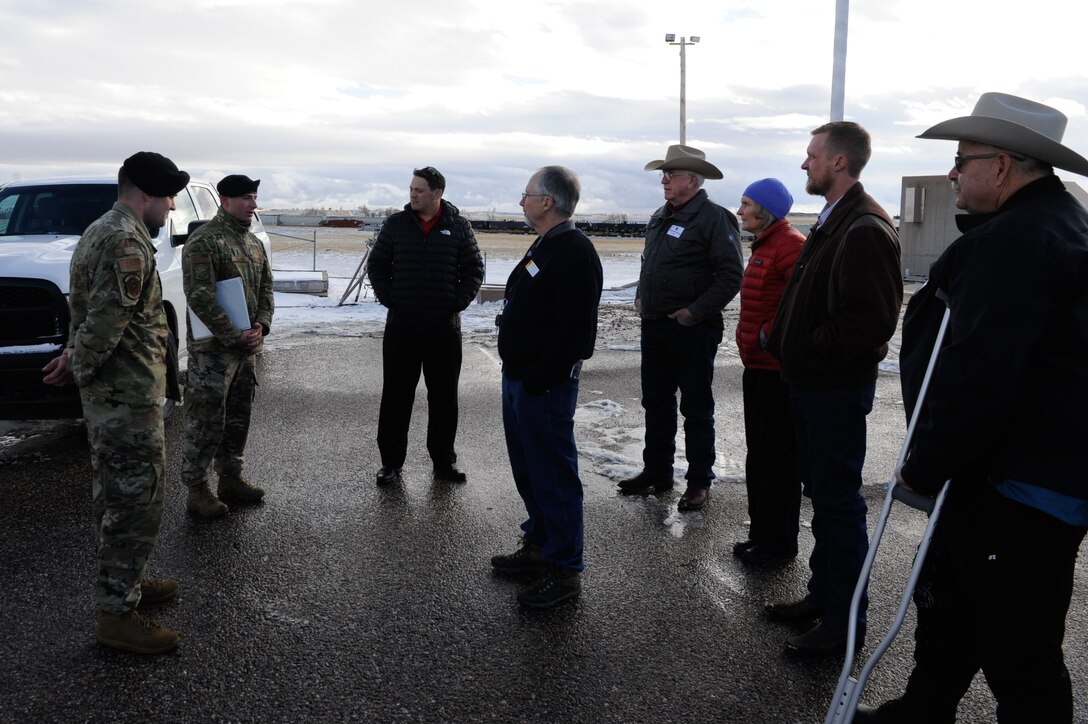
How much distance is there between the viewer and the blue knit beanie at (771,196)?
473cm

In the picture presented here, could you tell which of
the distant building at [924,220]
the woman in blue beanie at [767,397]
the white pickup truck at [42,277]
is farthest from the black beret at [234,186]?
the distant building at [924,220]

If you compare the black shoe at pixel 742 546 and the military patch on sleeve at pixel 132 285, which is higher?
the military patch on sleeve at pixel 132 285

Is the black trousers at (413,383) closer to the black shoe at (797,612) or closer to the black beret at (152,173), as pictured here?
the black beret at (152,173)

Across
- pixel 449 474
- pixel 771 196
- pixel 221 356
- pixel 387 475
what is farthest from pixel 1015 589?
pixel 221 356

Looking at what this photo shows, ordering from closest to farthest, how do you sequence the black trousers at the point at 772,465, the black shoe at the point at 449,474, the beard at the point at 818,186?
the beard at the point at 818,186 → the black trousers at the point at 772,465 → the black shoe at the point at 449,474

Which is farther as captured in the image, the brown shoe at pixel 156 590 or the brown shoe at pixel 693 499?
the brown shoe at pixel 693 499

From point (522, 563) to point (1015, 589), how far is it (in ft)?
8.28

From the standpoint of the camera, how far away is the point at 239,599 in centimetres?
405

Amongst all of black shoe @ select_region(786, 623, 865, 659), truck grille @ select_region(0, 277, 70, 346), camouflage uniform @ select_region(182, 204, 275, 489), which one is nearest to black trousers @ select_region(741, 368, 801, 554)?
black shoe @ select_region(786, 623, 865, 659)

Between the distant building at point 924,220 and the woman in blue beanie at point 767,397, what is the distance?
16170mm

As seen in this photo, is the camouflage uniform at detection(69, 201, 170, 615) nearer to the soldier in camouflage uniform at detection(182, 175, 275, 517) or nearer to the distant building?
the soldier in camouflage uniform at detection(182, 175, 275, 517)

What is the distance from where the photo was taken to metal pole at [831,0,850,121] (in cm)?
1272

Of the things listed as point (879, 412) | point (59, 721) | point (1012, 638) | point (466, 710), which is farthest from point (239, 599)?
point (879, 412)

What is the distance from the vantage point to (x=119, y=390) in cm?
355
